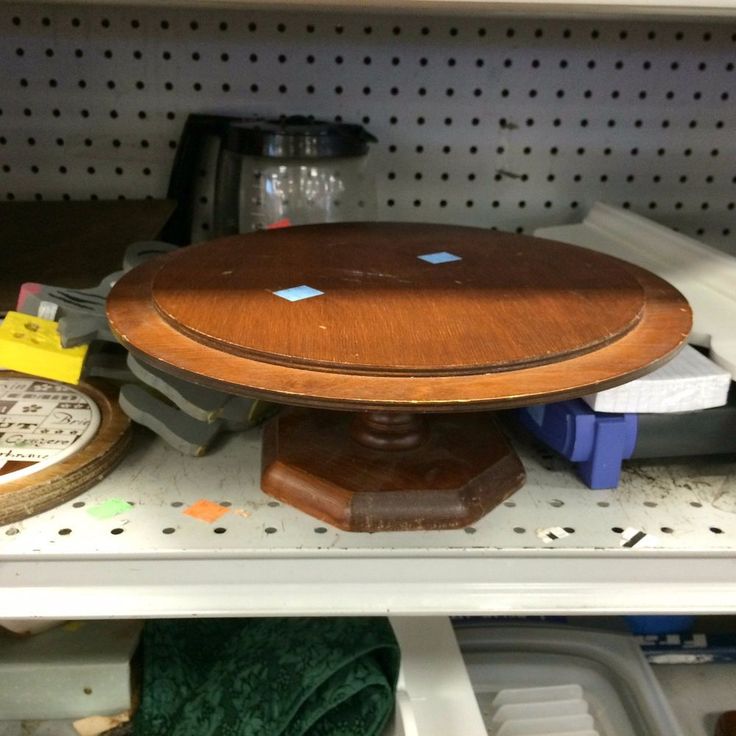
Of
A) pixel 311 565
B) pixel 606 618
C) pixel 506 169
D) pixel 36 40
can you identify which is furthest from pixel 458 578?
pixel 36 40

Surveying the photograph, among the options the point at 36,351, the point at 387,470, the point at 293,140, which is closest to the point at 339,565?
the point at 387,470

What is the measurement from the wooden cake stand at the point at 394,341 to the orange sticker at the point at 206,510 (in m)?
0.04

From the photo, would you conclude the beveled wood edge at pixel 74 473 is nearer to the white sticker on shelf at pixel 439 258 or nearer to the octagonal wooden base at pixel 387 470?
the octagonal wooden base at pixel 387 470

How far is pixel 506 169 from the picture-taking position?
97 centimetres

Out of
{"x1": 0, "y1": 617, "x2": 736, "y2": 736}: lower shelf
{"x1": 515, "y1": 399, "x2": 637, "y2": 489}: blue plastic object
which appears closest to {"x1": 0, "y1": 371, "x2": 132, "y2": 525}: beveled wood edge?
{"x1": 0, "y1": 617, "x2": 736, "y2": 736}: lower shelf

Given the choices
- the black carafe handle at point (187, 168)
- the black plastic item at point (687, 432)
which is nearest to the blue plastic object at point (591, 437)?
the black plastic item at point (687, 432)

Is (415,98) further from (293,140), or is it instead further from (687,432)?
(687,432)

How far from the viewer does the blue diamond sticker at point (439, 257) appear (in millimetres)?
620

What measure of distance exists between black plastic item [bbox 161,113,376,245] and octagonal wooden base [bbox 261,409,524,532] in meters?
0.29

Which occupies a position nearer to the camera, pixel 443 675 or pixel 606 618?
pixel 443 675

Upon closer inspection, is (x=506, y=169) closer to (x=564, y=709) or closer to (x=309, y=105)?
(x=309, y=105)

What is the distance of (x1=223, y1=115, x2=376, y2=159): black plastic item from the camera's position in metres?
0.76

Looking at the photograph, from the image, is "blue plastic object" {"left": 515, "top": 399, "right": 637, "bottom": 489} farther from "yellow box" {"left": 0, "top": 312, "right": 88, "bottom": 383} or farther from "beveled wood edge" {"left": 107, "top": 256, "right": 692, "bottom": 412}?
"yellow box" {"left": 0, "top": 312, "right": 88, "bottom": 383}

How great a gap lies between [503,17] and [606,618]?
28.5 inches
